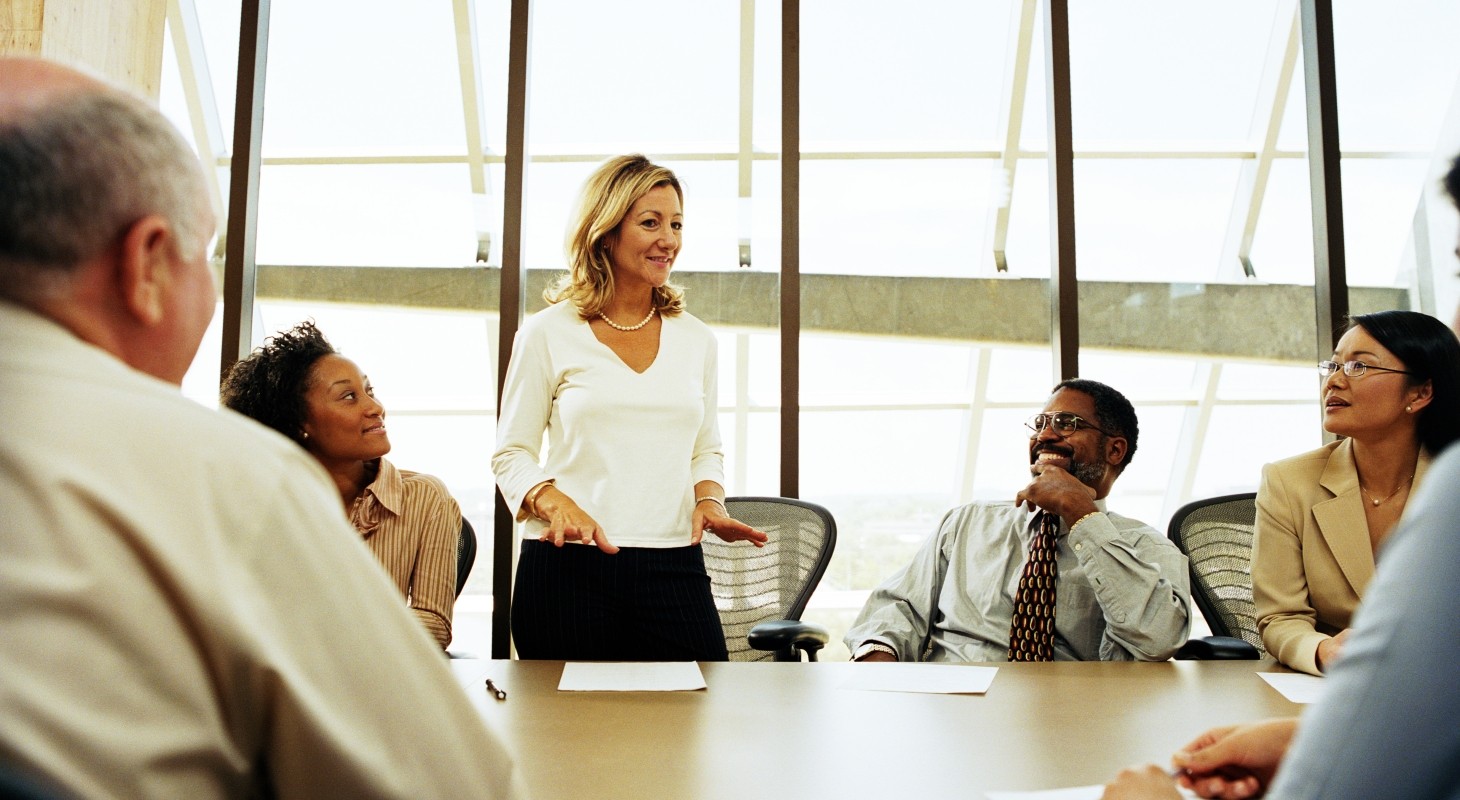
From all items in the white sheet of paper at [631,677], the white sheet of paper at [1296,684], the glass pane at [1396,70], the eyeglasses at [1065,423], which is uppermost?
the glass pane at [1396,70]

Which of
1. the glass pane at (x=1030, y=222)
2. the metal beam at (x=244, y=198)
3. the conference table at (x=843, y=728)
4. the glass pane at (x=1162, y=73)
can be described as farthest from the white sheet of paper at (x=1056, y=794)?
the glass pane at (x=1162, y=73)

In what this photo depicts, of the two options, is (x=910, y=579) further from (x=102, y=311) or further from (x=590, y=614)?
(x=102, y=311)

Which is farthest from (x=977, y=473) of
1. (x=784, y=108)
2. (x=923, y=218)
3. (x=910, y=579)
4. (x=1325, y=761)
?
(x=1325, y=761)

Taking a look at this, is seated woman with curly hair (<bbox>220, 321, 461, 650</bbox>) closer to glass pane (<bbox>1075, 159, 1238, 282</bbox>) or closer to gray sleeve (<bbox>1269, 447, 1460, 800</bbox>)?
gray sleeve (<bbox>1269, 447, 1460, 800</bbox>)

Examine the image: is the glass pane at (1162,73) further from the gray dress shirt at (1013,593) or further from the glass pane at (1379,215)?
the gray dress shirt at (1013,593)

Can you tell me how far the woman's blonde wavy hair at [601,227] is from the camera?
2572mm

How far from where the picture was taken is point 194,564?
2.16ft

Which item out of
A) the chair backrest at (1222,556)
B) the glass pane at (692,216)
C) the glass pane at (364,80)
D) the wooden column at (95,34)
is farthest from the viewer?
the glass pane at (364,80)

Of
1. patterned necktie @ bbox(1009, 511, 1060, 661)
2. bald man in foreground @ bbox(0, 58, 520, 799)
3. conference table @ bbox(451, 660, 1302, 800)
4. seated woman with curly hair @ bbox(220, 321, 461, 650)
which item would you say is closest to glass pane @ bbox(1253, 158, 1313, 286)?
patterned necktie @ bbox(1009, 511, 1060, 661)

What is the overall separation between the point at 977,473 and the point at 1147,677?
12.6ft

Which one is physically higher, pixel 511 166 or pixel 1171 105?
pixel 1171 105

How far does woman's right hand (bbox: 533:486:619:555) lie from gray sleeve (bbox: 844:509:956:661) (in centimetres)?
74

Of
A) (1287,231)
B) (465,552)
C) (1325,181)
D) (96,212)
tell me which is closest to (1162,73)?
(1287,231)

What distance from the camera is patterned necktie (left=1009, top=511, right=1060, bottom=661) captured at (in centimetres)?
252
